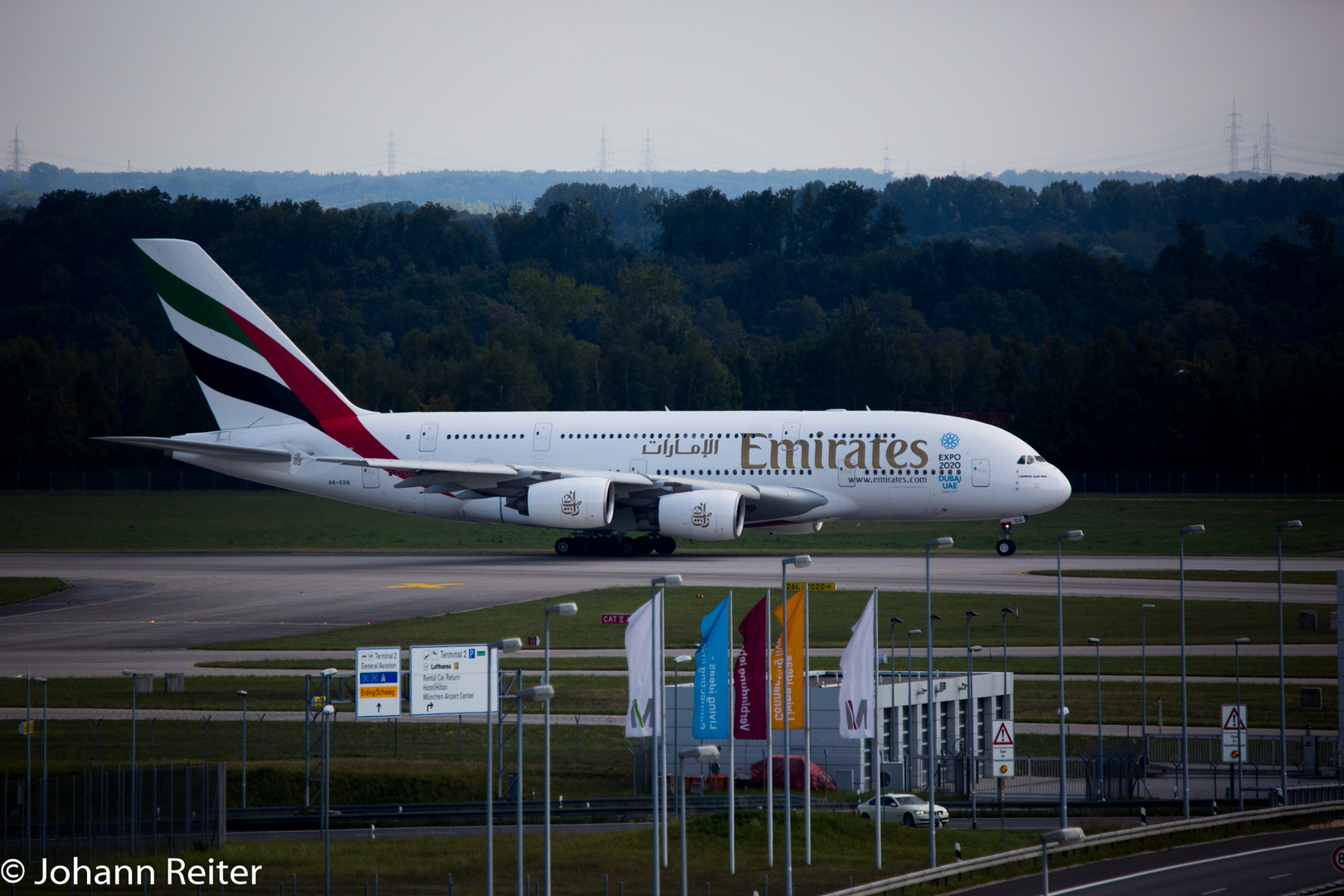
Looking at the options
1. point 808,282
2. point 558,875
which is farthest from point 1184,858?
point 808,282

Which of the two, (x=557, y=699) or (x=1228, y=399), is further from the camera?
(x=1228, y=399)

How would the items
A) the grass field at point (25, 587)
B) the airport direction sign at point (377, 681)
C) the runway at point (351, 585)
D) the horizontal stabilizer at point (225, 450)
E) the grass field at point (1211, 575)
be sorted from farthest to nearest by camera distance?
the horizontal stabilizer at point (225, 450)
the grass field at point (1211, 575)
the grass field at point (25, 587)
the runway at point (351, 585)
the airport direction sign at point (377, 681)

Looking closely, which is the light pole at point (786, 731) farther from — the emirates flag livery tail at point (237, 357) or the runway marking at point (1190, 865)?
the emirates flag livery tail at point (237, 357)

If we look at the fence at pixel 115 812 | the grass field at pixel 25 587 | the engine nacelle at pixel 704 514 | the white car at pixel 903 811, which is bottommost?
the white car at pixel 903 811

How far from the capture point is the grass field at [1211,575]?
5462 cm

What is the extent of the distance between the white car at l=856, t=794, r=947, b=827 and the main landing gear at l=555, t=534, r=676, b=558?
32.5 meters

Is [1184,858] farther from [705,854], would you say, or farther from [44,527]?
[44,527]

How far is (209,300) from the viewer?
6056 cm

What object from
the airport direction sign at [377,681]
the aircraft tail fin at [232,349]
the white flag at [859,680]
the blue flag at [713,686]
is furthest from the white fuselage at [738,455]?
the blue flag at [713,686]

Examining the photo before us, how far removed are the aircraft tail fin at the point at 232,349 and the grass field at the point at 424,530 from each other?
15.9 feet

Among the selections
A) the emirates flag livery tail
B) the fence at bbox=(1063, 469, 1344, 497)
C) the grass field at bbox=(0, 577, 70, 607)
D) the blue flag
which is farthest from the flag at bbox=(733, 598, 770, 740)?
the fence at bbox=(1063, 469, 1344, 497)

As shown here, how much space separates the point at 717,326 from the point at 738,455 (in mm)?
114730

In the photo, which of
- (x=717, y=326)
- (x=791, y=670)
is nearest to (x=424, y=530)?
(x=791, y=670)

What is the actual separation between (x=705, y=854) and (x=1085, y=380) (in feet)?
293
